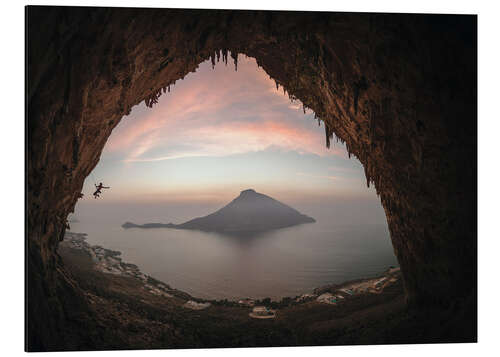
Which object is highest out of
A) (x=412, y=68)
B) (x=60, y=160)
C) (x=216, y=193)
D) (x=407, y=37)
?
(x=407, y=37)

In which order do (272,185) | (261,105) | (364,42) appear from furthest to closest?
(272,185)
(261,105)
(364,42)

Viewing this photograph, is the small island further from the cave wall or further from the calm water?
the cave wall

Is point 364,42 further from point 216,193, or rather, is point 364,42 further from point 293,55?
point 216,193

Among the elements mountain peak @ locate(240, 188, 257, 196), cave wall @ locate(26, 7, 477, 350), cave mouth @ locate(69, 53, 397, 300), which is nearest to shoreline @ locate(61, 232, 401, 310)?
cave mouth @ locate(69, 53, 397, 300)

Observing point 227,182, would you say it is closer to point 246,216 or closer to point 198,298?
point 246,216

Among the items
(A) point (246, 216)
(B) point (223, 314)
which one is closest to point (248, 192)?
(A) point (246, 216)

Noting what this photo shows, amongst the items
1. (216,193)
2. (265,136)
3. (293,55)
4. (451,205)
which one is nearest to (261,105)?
(265,136)

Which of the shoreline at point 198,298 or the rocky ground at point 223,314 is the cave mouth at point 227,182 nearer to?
the shoreline at point 198,298
